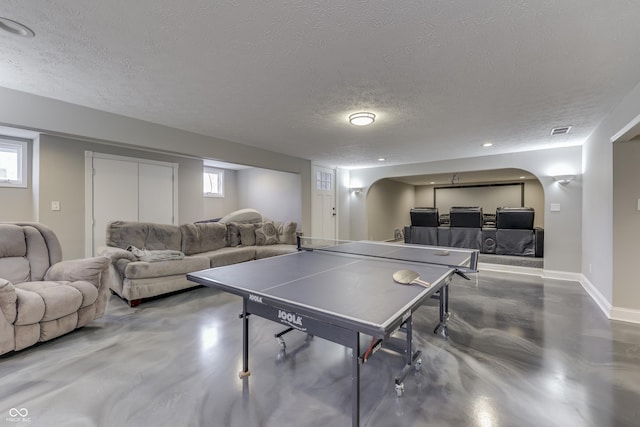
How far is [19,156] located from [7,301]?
3.31 m

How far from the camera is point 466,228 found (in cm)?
618

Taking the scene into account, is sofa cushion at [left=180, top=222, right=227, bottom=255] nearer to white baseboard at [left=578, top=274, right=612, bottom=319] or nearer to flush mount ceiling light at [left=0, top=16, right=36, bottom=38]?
flush mount ceiling light at [left=0, top=16, right=36, bottom=38]

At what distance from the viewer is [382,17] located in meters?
1.60

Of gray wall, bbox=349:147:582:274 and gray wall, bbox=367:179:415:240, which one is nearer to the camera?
gray wall, bbox=349:147:582:274

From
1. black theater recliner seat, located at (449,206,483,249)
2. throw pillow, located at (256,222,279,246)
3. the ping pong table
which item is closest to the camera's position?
the ping pong table

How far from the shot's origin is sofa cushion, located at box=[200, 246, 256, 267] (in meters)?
4.46

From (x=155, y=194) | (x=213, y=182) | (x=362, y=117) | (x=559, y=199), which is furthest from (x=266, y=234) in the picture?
(x=559, y=199)

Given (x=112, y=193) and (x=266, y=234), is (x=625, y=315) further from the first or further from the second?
(x=112, y=193)

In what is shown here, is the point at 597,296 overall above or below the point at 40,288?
below

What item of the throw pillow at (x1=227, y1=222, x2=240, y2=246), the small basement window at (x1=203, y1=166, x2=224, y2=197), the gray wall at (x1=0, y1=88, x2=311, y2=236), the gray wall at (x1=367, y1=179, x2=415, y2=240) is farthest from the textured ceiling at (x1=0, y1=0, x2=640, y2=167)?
the gray wall at (x1=367, y1=179, x2=415, y2=240)

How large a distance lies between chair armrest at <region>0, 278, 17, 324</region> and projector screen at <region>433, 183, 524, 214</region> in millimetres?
10812

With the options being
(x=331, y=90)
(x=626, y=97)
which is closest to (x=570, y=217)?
(x=626, y=97)

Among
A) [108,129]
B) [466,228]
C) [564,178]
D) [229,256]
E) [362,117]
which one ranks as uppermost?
[362,117]

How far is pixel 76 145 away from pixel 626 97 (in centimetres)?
672
